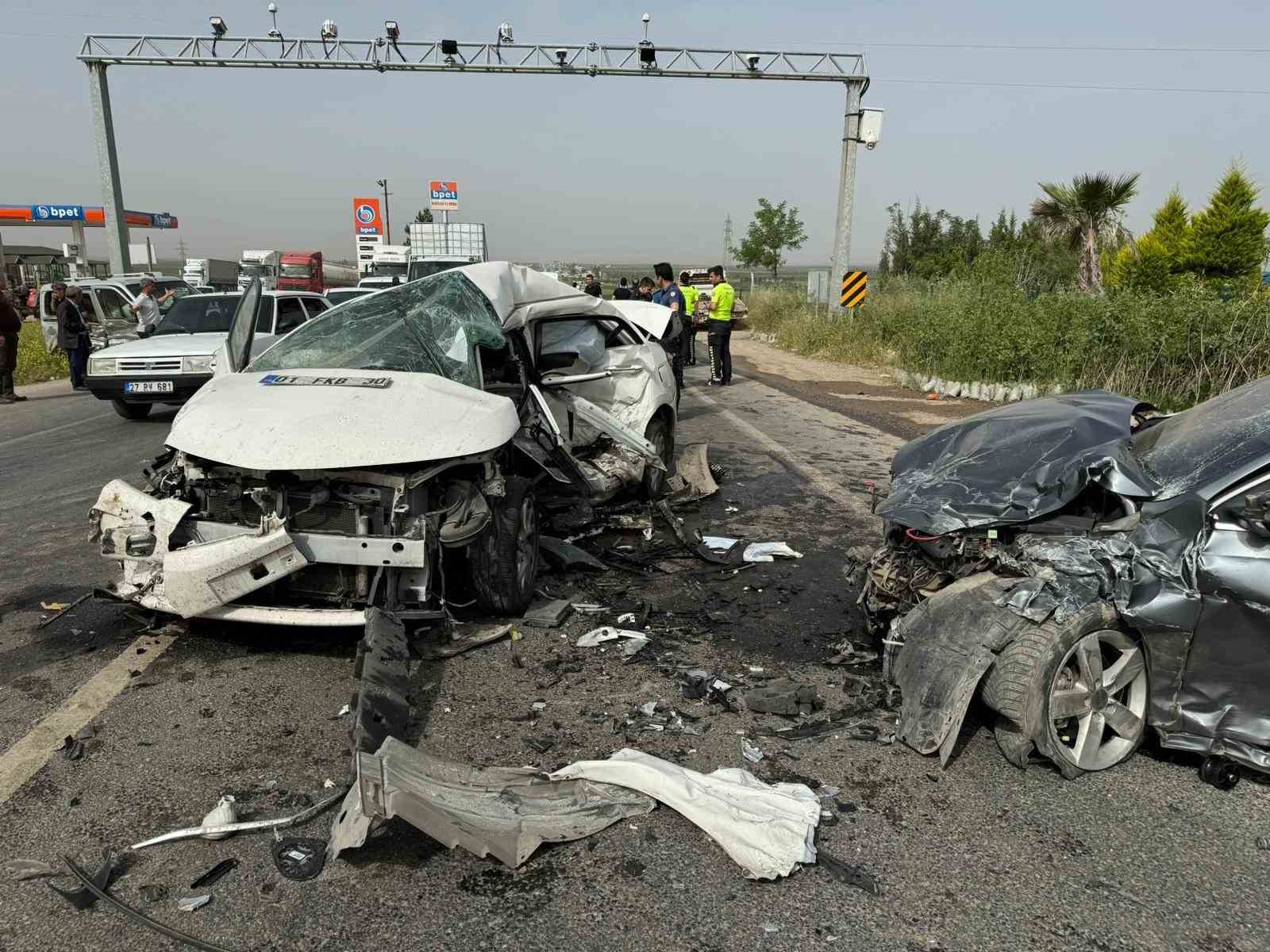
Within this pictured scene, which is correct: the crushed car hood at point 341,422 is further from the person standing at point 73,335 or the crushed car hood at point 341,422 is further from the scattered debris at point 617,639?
the person standing at point 73,335

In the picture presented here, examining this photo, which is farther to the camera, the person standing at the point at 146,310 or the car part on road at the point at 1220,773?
the person standing at the point at 146,310

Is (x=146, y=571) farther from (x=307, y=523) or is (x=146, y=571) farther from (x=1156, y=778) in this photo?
(x=1156, y=778)

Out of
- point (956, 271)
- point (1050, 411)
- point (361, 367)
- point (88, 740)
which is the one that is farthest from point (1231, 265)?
point (88, 740)

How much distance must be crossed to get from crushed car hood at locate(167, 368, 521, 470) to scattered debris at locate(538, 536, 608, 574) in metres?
1.07

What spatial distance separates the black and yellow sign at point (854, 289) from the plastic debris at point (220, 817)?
72.0ft

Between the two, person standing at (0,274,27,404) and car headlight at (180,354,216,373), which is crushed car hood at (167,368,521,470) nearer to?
car headlight at (180,354,216,373)

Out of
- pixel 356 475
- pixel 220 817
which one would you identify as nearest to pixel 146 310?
pixel 356 475

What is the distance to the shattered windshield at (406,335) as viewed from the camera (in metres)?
5.04

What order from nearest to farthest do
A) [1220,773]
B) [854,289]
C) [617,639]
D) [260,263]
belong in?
[1220,773] < [617,639] < [854,289] < [260,263]

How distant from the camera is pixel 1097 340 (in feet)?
40.9

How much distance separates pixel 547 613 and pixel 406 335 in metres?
1.90

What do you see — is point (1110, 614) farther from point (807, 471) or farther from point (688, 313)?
point (688, 313)

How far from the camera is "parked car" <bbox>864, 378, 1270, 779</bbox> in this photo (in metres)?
3.09

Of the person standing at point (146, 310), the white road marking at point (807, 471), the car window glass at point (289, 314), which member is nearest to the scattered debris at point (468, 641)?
the white road marking at point (807, 471)
